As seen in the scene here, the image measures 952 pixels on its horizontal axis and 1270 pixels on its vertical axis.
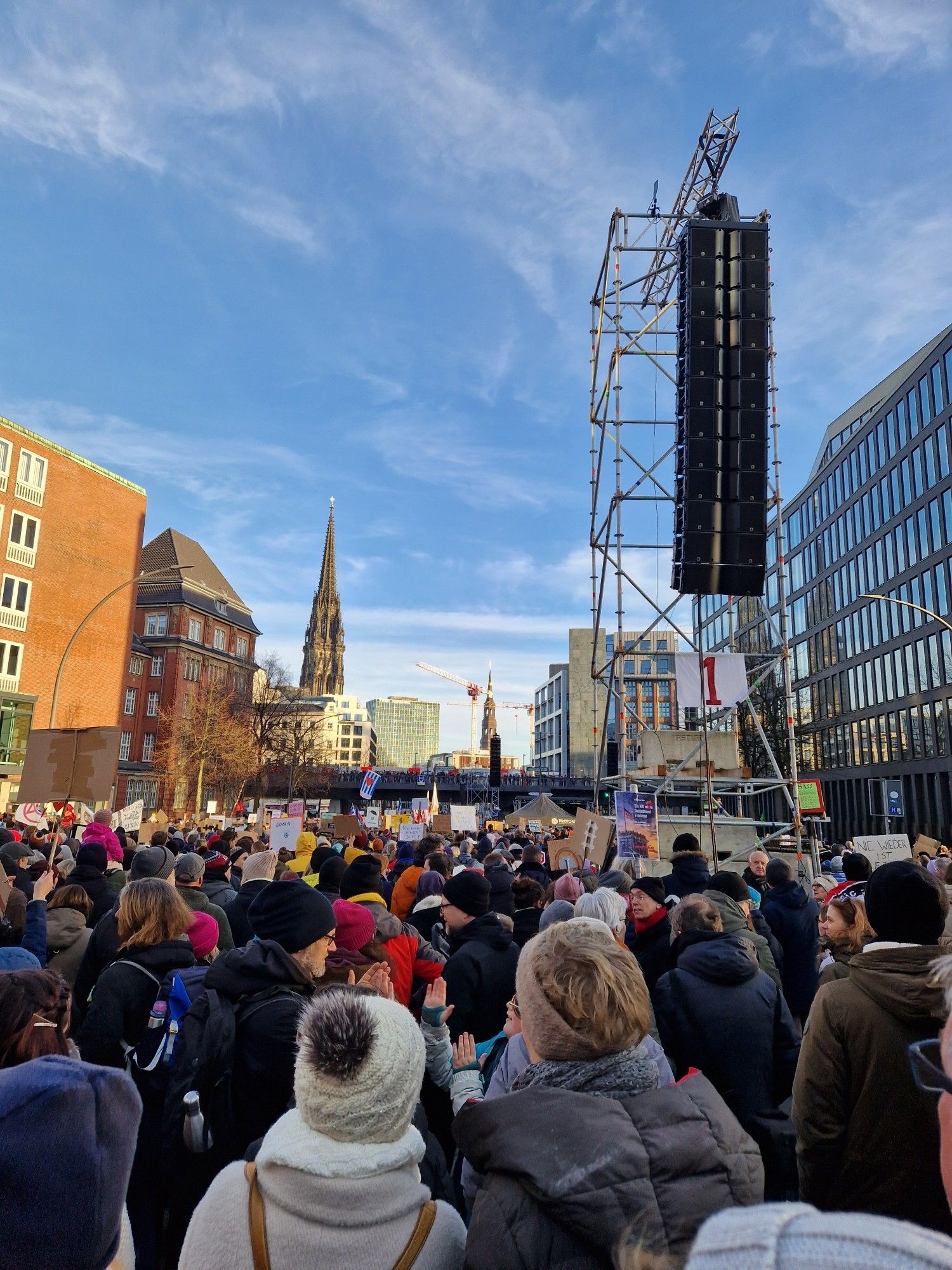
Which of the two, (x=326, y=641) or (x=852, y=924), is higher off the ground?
(x=326, y=641)

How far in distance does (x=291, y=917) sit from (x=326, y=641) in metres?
146

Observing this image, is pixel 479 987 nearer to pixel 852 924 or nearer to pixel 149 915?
pixel 149 915

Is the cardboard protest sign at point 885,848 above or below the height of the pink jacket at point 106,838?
above

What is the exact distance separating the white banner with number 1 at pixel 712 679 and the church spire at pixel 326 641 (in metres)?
129

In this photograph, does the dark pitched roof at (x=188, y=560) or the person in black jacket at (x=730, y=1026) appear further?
the dark pitched roof at (x=188, y=560)

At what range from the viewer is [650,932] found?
575 centimetres

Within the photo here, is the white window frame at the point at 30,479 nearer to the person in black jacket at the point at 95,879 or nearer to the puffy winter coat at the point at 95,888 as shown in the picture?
the person in black jacket at the point at 95,879

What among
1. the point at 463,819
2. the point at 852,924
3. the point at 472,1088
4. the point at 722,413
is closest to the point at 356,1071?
the point at 472,1088

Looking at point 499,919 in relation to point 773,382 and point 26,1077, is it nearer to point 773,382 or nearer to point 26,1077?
point 26,1077

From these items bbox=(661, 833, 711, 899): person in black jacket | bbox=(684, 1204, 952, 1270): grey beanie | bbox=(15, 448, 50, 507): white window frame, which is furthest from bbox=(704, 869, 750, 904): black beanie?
bbox=(15, 448, 50, 507): white window frame

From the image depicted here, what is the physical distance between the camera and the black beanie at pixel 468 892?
541cm

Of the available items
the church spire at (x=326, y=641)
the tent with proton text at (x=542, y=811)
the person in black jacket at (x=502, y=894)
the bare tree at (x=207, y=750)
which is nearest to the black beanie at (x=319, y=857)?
the person in black jacket at (x=502, y=894)

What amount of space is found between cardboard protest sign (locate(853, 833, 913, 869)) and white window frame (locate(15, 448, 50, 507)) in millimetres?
38378

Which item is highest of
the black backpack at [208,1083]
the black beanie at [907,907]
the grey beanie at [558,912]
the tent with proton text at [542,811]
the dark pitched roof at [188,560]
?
the dark pitched roof at [188,560]
